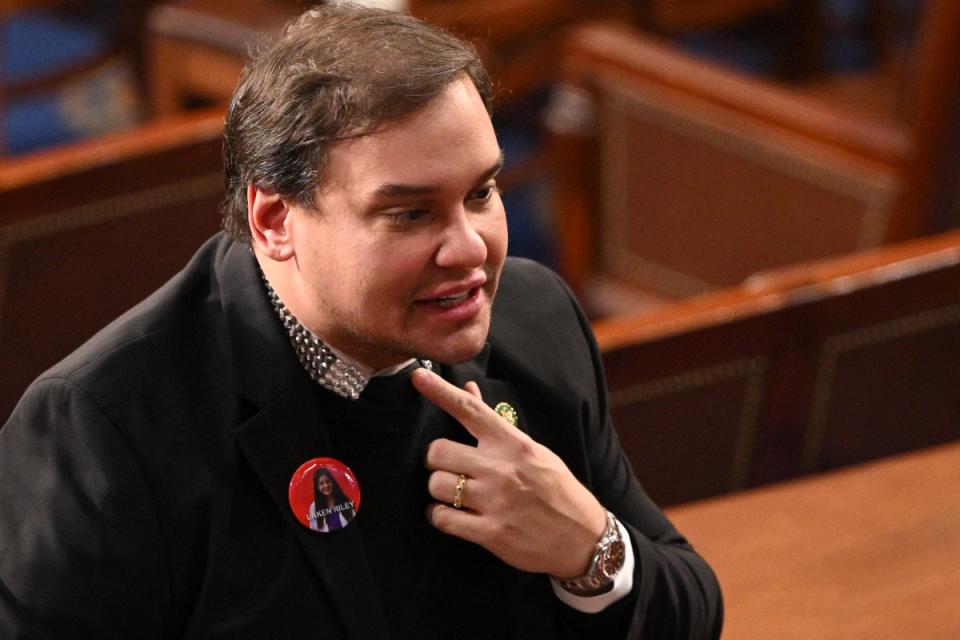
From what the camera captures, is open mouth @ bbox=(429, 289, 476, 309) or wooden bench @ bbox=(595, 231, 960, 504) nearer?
open mouth @ bbox=(429, 289, 476, 309)

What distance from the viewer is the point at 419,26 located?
4.81 feet

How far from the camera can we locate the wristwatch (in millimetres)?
1610

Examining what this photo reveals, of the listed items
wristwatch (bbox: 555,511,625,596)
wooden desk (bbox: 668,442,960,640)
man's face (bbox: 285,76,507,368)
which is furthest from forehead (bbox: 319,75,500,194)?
wooden desk (bbox: 668,442,960,640)

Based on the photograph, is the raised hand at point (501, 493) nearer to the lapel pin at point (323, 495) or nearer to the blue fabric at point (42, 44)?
the lapel pin at point (323, 495)

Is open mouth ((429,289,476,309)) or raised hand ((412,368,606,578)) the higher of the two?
open mouth ((429,289,476,309))

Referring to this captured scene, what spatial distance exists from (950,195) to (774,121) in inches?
18.9

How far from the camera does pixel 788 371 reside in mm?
2650

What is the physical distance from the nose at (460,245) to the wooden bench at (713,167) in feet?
8.27

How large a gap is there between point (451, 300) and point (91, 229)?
1852 millimetres

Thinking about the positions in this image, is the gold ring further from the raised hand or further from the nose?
the nose

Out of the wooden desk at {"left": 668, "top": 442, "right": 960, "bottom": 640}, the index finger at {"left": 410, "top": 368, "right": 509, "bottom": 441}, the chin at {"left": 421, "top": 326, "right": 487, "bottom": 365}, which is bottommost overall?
the wooden desk at {"left": 668, "top": 442, "right": 960, "bottom": 640}

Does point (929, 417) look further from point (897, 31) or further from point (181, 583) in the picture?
point (897, 31)

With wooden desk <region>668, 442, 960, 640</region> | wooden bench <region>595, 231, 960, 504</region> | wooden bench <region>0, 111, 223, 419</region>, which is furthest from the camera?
wooden bench <region>0, 111, 223, 419</region>

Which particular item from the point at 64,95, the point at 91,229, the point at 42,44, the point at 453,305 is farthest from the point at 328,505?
the point at 42,44
